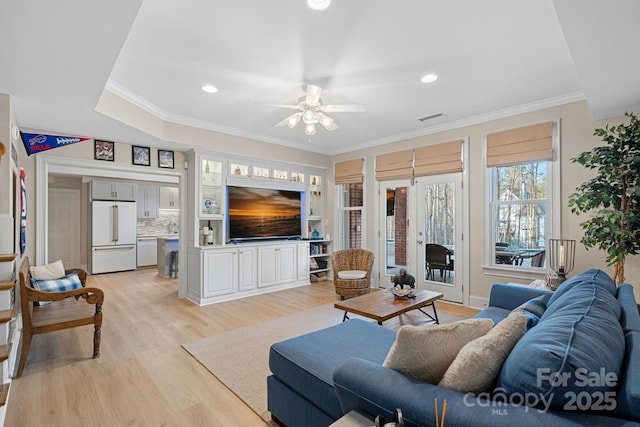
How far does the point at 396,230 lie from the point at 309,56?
11.5ft

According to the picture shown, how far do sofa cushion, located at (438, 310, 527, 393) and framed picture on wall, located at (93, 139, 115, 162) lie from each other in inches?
185

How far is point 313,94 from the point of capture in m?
3.22

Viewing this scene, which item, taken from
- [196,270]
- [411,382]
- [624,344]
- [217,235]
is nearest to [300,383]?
[411,382]

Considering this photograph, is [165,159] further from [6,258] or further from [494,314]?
[494,314]

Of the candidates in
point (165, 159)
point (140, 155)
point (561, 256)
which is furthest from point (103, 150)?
point (561, 256)

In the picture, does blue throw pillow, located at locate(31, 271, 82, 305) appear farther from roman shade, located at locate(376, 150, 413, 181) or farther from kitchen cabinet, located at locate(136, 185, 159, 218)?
roman shade, located at locate(376, 150, 413, 181)

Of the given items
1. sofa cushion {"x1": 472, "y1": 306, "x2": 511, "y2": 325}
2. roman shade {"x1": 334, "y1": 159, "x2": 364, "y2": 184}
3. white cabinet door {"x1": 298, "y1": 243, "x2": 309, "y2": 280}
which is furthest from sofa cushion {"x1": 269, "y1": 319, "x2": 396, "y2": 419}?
roman shade {"x1": 334, "y1": 159, "x2": 364, "y2": 184}

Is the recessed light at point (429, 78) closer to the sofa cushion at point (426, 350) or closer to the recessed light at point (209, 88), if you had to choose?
the recessed light at point (209, 88)

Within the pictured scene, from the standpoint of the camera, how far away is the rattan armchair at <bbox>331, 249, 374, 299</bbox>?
468cm

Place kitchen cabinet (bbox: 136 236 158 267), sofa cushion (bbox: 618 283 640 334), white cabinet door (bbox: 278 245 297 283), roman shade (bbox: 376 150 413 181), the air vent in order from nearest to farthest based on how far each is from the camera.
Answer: sofa cushion (bbox: 618 283 640 334) < the air vent < roman shade (bbox: 376 150 413 181) < white cabinet door (bbox: 278 245 297 283) < kitchen cabinet (bbox: 136 236 158 267)

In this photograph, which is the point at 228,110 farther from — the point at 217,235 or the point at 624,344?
the point at 624,344

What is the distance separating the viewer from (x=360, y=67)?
288 cm

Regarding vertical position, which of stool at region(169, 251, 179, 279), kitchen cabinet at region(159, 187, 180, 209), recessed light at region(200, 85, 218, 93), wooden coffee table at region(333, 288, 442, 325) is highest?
recessed light at region(200, 85, 218, 93)

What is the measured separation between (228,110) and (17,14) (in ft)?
8.01
